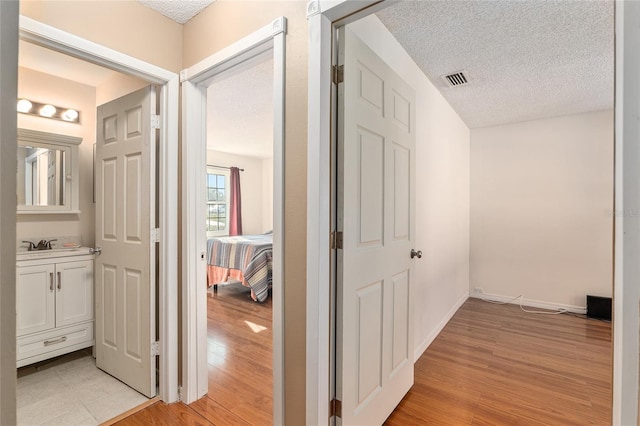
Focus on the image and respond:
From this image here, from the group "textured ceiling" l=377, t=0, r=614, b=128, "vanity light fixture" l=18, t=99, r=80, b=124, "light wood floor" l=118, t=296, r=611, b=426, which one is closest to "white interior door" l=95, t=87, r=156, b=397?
"light wood floor" l=118, t=296, r=611, b=426

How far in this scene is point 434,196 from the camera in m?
2.96

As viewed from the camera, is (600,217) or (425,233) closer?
(425,233)

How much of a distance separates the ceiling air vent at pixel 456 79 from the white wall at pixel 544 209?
5.83 ft

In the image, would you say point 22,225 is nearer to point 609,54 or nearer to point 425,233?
point 425,233

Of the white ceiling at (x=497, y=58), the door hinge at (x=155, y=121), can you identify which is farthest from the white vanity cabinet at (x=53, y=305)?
the white ceiling at (x=497, y=58)

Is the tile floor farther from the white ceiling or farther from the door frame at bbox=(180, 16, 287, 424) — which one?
the white ceiling

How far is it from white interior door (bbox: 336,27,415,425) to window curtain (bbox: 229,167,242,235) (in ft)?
17.3

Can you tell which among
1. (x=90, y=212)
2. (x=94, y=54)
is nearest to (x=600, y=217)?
(x=94, y=54)

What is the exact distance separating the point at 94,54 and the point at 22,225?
1.80 meters

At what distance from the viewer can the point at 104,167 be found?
90.5 inches

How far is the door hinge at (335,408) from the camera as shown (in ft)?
4.70

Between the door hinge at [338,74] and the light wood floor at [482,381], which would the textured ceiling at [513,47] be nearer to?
the door hinge at [338,74]

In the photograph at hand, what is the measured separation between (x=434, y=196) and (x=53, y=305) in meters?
3.42

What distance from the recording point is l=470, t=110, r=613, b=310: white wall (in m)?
3.69
